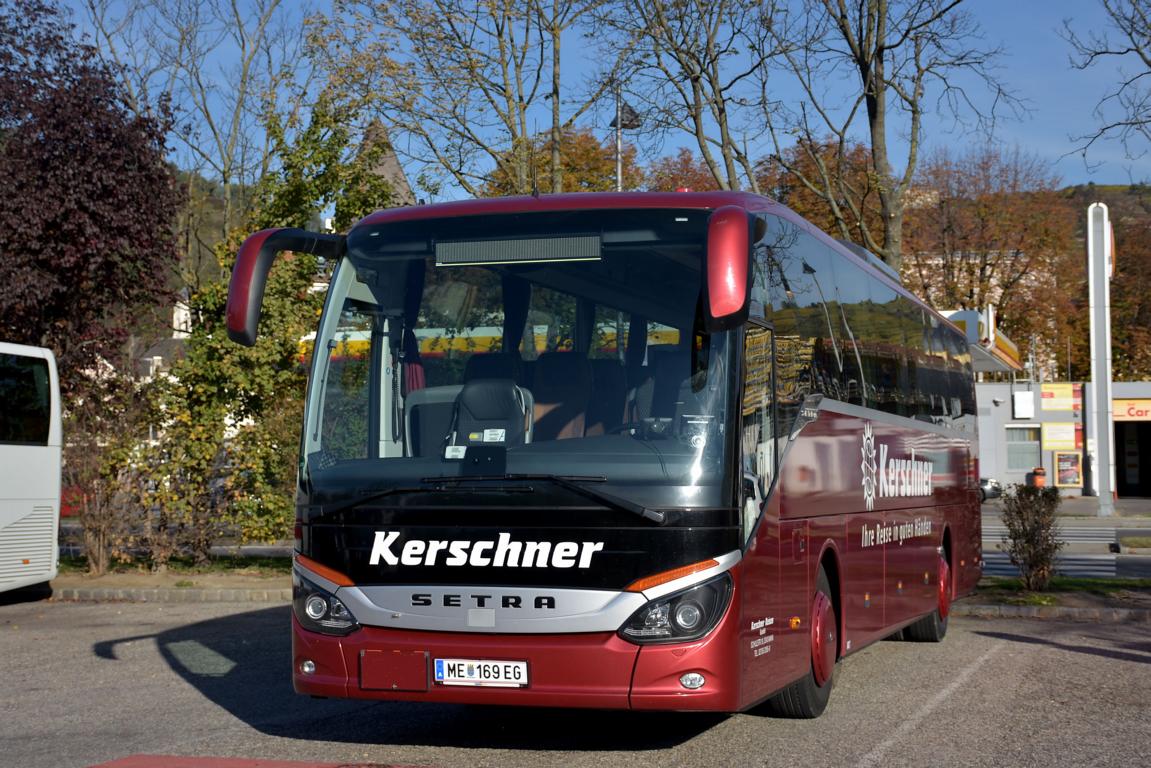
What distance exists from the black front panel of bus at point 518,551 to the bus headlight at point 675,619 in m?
0.16

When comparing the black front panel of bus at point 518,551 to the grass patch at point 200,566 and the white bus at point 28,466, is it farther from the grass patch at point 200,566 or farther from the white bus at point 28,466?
the grass patch at point 200,566

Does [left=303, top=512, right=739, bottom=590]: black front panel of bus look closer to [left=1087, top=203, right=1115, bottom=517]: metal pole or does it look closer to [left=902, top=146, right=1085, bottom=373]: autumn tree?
[left=1087, top=203, right=1115, bottom=517]: metal pole

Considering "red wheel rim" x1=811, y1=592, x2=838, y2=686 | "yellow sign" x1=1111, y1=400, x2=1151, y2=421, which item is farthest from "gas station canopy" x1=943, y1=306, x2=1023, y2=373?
"red wheel rim" x1=811, y1=592, x2=838, y2=686

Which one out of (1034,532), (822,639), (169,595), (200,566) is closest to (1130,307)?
(1034,532)

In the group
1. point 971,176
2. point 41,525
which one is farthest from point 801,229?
point 971,176

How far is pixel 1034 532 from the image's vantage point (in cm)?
1698

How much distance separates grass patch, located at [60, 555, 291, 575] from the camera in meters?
20.1

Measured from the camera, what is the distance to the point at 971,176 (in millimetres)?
58656

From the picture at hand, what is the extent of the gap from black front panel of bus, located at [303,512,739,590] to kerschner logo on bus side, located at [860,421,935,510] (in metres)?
3.66

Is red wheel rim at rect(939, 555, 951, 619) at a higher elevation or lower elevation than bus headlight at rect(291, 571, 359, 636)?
lower

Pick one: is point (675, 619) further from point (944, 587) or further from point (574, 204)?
point (944, 587)

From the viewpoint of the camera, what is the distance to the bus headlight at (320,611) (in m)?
7.66

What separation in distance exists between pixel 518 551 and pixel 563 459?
21.1 inches

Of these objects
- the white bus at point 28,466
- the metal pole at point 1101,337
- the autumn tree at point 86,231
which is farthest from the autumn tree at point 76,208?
the metal pole at point 1101,337
